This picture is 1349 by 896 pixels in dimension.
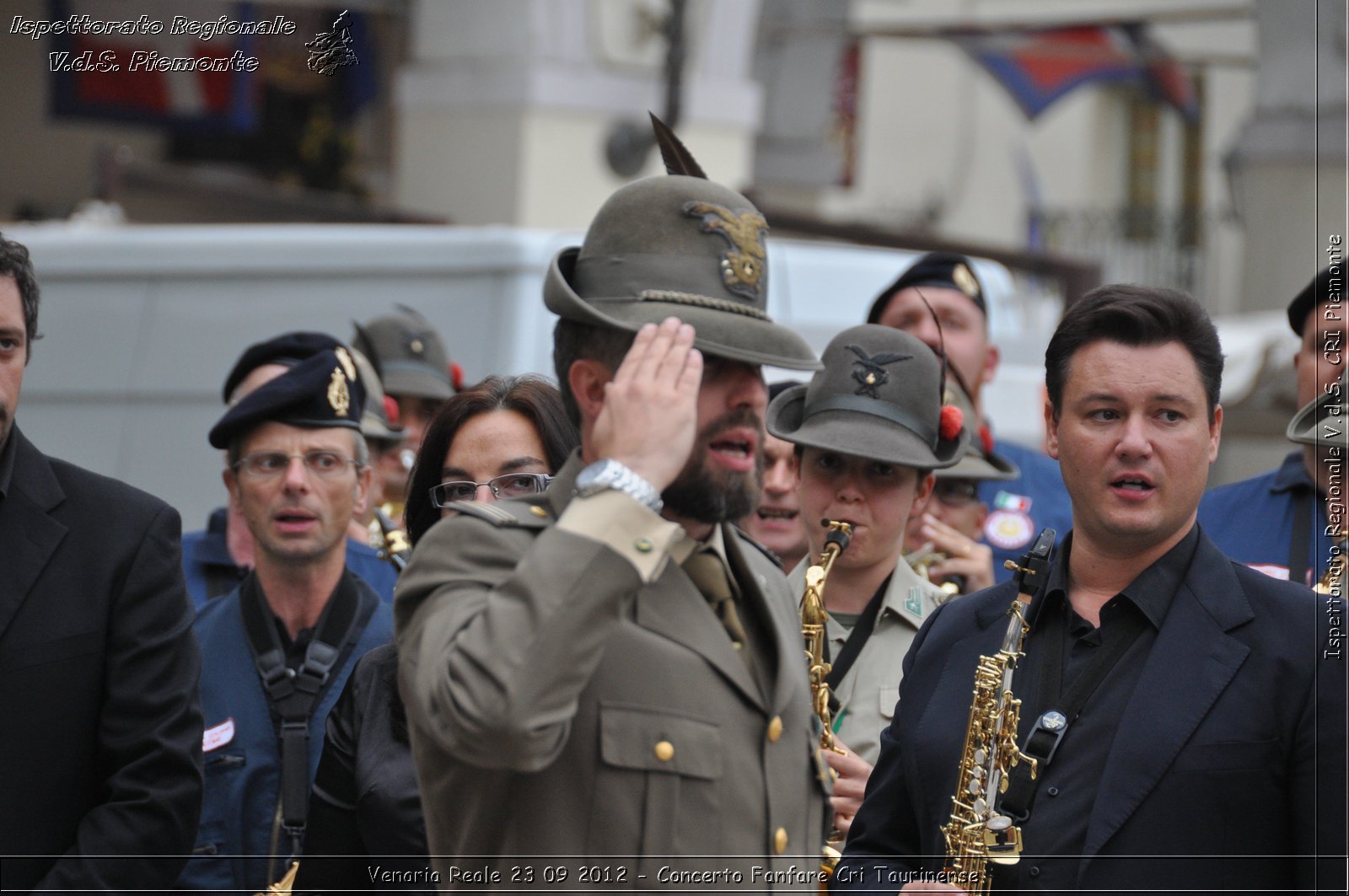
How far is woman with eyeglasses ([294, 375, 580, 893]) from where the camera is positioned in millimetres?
3609

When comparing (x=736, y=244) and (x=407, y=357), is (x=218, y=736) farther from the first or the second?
(x=407, y=357)

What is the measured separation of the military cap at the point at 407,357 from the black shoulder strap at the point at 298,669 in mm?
1838

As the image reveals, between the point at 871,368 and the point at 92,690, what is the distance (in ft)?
7.06

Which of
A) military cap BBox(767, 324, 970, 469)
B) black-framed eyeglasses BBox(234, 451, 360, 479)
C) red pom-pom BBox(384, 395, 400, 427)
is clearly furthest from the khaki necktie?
red pom-pom BBox(384, 395, 400, 427)

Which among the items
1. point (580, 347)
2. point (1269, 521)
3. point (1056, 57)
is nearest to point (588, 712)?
point (580, 347)

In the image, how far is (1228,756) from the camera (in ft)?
10.3

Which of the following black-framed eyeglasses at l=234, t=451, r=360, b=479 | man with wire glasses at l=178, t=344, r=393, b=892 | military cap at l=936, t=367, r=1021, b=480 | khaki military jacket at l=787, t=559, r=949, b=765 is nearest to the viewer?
khaki military jacket at l=787, t=559, r=949, b=765

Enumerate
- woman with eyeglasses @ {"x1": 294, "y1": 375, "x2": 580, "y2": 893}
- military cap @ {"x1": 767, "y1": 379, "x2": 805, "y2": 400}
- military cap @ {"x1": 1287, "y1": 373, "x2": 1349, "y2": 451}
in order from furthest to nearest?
military cap @ {"x1": 767, "y1": 379, "x2": 805, "y2": 400} < military cap @ {"x1": 1287, "y1": 373, "x2": 1349, "y2": 451} < woman with eyeglasses @ {"x1": 294, "y1": 375, "x2": 580, "y2": 893}

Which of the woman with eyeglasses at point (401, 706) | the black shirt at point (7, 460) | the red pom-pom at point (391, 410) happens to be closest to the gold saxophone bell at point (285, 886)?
the woman with eyeglasses at point (401, 706)

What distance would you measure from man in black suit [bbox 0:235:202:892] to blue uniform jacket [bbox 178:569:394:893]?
1.92ft

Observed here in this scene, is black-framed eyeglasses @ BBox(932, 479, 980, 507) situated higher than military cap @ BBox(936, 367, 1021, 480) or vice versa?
military cap @ BBox(936, 367, 1021, 480)

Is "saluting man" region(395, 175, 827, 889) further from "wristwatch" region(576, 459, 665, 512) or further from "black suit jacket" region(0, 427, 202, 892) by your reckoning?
"black suit jacket" region(0, 427, 202, 892)

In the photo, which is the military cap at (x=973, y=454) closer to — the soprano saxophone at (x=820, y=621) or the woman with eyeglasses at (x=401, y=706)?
the soprano saxophone at (x=820, y=621)

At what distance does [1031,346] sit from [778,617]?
22.8 feet
